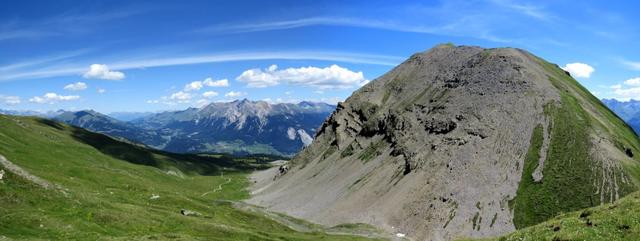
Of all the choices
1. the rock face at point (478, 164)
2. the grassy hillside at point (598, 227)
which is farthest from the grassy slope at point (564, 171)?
the grassy hillside at point (598, 227)

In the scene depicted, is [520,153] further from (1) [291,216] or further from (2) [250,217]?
(2) [250,217]

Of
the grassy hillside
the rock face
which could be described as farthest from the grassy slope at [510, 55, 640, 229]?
the grassy hillside

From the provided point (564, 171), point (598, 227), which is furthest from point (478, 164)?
point (598, 227)

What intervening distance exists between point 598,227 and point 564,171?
4230 inches

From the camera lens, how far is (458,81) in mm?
190625

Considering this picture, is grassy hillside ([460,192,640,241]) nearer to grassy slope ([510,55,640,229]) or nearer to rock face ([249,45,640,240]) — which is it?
Answer: grassy slope ([510,55,640,229])

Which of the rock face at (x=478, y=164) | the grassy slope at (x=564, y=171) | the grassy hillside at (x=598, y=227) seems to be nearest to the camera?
the grassy hillside at (x=598, y=227)

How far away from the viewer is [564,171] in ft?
424

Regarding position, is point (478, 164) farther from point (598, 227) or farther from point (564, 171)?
point (598, 227)

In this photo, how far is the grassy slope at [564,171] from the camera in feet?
389

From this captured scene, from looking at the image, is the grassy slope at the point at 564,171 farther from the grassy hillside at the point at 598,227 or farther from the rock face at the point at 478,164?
the grassy hillside at the point at 598,227

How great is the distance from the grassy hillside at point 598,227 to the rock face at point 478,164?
260ft

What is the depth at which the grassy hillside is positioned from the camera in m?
31.5

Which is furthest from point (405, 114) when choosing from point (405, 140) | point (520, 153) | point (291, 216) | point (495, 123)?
point (291, 216)
